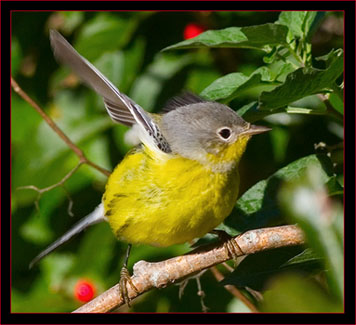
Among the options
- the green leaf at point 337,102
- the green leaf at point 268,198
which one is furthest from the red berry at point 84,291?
the green leaf at point 337,102

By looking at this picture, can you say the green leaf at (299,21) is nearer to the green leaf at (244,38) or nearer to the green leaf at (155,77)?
the green leaf at (244,38)

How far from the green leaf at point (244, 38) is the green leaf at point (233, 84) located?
0.10 metres

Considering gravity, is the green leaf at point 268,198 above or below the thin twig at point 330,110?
below

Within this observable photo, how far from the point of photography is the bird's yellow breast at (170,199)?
2.15 m

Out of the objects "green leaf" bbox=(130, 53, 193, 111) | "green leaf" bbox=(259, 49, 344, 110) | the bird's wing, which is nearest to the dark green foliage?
"green leaf" bbox=(130, 53, 193, 111)

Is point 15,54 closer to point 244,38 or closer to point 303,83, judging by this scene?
point 244,38

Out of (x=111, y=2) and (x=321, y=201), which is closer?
(x=321, y=201)

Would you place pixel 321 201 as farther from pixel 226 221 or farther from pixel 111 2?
pixel 111 2

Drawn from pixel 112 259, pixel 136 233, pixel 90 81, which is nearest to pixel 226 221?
pixel 136 233

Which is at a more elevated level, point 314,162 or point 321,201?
point 321,201

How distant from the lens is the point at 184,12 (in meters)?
3.10

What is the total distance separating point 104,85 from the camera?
237 cm

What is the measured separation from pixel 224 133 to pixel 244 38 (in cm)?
47

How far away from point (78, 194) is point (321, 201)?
2655mm
